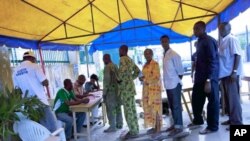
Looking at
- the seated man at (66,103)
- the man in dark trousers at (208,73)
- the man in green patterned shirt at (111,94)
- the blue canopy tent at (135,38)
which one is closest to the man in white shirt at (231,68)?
the man in dark trousers at (208,73)

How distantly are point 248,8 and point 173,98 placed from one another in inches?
65.3

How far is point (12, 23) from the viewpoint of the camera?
14.8ft

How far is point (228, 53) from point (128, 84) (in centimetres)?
156

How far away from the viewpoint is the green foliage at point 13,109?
7.87ft

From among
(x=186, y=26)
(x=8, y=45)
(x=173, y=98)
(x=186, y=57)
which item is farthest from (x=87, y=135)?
(x=186, y=57)

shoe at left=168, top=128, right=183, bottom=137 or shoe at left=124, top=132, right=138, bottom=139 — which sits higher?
shoe at left=168, top=128, right=183, bottom=137

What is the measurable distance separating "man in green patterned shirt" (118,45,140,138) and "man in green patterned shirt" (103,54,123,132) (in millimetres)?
637

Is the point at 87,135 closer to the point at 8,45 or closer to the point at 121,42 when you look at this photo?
the point at 8,45

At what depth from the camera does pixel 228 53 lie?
12.6 feet

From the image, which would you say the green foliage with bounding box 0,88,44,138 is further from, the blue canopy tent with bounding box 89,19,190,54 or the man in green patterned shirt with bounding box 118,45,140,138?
the blue canopy tent with bounding box 89,19,190,54

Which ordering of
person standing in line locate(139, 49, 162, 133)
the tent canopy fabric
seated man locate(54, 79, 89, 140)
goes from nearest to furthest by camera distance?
person standing in line locate(139, 49, 162, 133) < the tent canopy fabric < seated man locate(54, 79, 89, 140)

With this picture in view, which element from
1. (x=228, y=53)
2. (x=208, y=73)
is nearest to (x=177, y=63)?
(x=208, y=73)

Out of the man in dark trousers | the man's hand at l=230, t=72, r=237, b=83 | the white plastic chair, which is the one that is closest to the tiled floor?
the man in dark trousers

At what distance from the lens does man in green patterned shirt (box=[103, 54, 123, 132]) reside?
16.4ft
